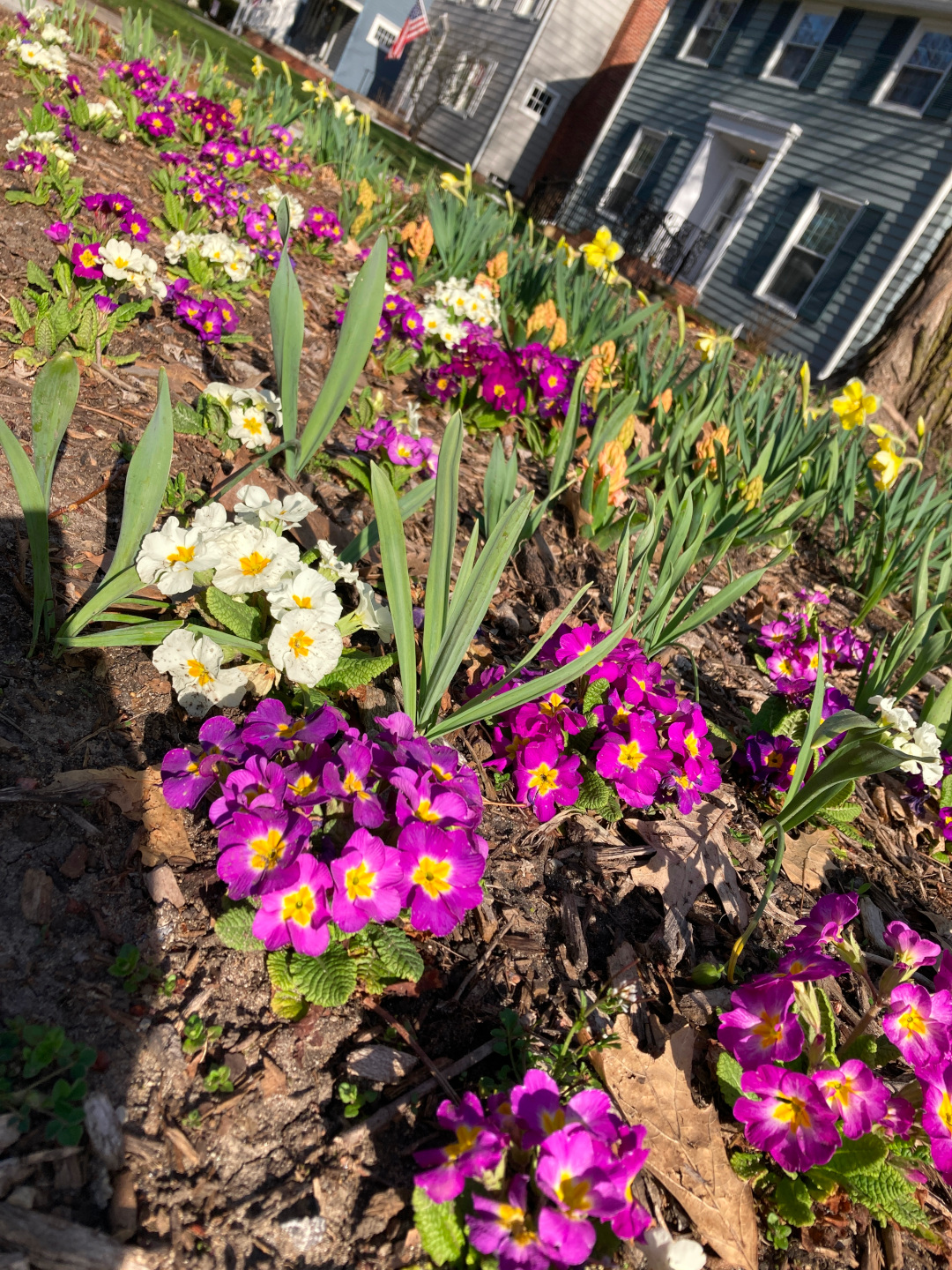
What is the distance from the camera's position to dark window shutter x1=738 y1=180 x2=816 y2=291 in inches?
488

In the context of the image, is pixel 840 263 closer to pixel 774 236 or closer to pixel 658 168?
pixel 774 236

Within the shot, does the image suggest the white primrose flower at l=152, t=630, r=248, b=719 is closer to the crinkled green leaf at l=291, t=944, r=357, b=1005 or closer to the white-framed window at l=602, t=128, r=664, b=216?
the crinkled green leaf at l=291, t=944, r=357, b=1005

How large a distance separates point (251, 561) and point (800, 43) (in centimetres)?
1557

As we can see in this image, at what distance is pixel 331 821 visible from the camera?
1354 mm

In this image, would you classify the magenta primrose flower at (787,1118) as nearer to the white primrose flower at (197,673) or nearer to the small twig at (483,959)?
the small twig at (483,959)

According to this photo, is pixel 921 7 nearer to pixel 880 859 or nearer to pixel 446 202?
pixel 446 202

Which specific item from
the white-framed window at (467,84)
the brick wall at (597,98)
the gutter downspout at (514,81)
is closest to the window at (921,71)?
the brick wall at (597,98)

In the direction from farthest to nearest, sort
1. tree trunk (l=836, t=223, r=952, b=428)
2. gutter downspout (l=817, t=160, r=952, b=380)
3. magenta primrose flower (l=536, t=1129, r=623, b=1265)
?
gutter downspout (l=817, t=160, r=952, b=380)
tree trunk (l=836, t=223, r=952, b=428)
magenta primrose flower (l=536, t=1129, r=623, b=1265)

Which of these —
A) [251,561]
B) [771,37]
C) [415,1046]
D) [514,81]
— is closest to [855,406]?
[251,561]

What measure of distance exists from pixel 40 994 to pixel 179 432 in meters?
1.62

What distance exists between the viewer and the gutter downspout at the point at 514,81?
56.6 feet

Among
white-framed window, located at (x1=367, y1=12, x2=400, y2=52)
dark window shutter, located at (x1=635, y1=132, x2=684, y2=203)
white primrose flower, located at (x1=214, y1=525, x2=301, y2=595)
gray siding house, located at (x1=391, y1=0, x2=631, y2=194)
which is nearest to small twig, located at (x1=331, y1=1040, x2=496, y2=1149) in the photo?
white primrose flower, located at (x1=214, y1=525, x2=301, y2=595)

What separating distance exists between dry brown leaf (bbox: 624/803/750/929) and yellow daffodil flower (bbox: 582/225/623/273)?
3641 millimetres

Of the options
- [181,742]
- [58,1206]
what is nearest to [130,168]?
[181,742]
